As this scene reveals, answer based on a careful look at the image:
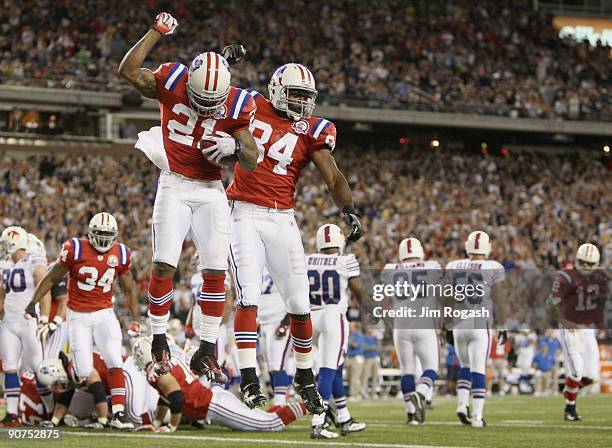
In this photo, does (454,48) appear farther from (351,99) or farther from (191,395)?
(191,395)

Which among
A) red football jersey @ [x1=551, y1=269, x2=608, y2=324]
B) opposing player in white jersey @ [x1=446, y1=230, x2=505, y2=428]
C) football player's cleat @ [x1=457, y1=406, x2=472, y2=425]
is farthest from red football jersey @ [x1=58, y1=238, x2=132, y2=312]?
red football jersey @ [x1=551, y1=269, x2=608, y2=324]

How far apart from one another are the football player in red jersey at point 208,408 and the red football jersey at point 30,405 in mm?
1264

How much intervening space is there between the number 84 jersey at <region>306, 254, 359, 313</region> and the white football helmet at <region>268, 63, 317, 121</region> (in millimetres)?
3852

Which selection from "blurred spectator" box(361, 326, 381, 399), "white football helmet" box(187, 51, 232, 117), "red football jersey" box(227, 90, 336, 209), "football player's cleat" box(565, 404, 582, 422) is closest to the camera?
"white football helmet" box(187, 51, 232, 117)

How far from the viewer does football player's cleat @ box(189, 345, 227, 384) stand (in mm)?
7086

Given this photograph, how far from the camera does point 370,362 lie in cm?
1995

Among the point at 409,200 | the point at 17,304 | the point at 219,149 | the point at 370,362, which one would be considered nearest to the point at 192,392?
the point at 17,304

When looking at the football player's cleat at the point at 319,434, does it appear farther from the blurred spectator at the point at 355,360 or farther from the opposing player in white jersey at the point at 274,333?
the blurred spectator at the point at 355,360

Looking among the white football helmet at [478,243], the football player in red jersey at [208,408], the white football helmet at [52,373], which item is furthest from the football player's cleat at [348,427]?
the white football helmet at [52,373]

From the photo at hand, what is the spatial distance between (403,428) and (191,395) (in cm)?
234

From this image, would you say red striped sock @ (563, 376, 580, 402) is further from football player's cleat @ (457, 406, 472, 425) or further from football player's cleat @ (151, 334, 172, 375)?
football player's cleat @ (151, 334, 172, 375)

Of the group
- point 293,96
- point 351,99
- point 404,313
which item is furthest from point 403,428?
point 351,99

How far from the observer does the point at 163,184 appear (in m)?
7.20

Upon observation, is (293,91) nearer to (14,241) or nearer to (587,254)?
(14,241)
